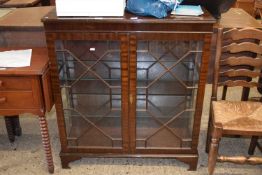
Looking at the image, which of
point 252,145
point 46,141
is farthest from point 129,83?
point 252,145

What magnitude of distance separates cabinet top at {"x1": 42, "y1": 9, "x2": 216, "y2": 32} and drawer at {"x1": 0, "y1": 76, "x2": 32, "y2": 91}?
1.03 feet

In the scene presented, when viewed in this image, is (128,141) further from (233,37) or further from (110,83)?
(233,37)

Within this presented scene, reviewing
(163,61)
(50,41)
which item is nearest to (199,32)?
(163,61)

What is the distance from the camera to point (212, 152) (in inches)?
67.3

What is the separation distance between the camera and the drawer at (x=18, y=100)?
1.65m

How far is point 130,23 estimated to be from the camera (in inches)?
59.7

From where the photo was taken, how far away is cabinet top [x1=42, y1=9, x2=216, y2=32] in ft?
4.93

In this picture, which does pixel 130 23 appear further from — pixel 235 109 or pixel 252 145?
pixel 252 145

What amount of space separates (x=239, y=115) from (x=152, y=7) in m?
0.83

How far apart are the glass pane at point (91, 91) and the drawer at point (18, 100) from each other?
0.62 feet

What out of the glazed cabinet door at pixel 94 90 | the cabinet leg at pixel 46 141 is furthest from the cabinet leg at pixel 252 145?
the cabinet leg at pixel 46 141

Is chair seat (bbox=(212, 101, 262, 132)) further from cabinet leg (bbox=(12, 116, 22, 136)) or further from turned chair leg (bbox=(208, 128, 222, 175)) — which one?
cabinet leg (bbox=(12, 116, 22, 136))

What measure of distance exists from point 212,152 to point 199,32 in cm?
70

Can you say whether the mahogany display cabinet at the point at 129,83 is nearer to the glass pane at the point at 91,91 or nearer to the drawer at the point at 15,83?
the glass pane at the point at 91,91
